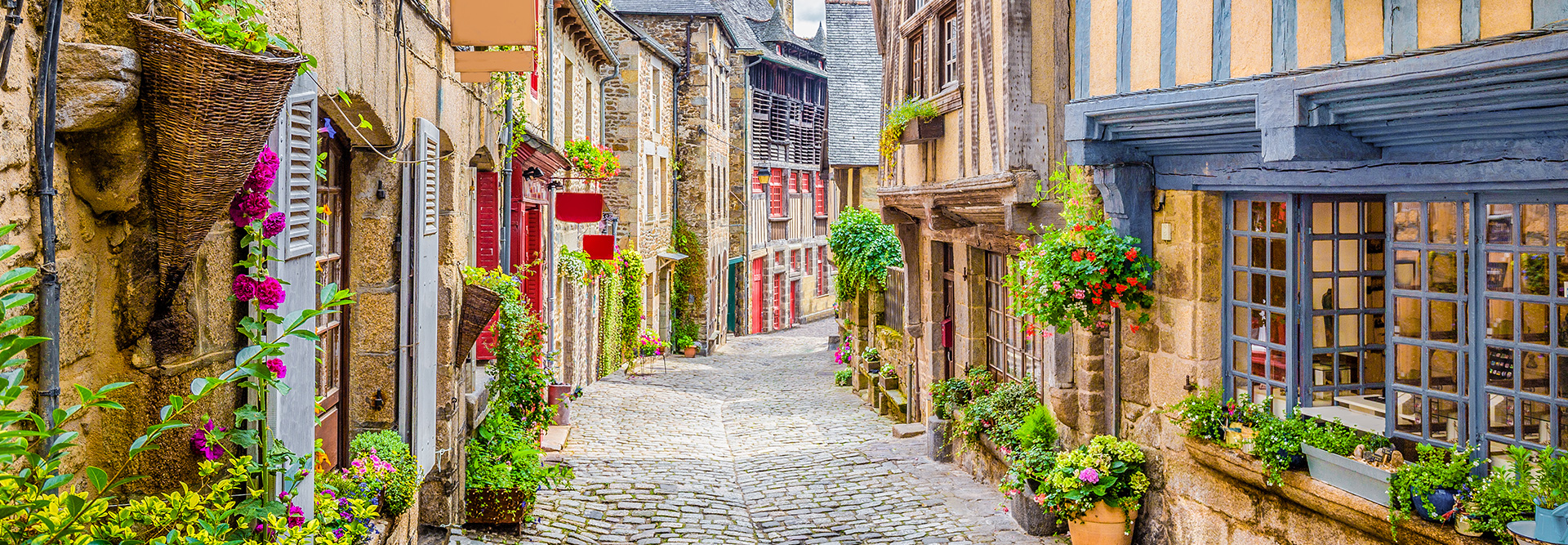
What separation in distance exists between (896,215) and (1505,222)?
7.06 metres

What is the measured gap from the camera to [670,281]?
22438mm

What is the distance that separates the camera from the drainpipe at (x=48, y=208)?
77.3 inches

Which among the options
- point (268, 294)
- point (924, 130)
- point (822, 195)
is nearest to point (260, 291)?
point (268, 294)

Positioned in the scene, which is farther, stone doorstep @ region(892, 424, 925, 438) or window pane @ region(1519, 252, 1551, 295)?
stone doorstep @ region(892, 424, 925, 438)

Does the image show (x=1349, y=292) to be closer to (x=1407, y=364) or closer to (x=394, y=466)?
(x=1407, y=364)

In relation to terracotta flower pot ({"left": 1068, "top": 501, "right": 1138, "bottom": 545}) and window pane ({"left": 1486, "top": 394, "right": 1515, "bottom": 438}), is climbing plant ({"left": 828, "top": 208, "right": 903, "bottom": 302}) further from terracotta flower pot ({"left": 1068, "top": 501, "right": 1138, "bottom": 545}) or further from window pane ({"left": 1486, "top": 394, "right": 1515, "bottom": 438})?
window pane ({"left": 1486, "top": 394, "right": 1515, "bottom": 438})

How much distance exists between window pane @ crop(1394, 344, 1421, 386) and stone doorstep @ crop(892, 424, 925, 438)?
6670 mm

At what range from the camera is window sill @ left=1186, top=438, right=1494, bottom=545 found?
414 cm

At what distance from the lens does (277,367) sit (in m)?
2.60

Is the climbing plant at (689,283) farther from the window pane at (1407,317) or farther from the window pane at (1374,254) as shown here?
the window pane at (1407,317)

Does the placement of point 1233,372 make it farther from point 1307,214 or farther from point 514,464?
point 514,464

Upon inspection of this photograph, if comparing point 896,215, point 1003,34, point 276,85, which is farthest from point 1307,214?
point 896,215

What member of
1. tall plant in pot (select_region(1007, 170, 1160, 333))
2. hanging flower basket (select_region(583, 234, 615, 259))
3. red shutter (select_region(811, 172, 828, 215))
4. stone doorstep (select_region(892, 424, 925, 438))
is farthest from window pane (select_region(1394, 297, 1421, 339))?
red shutter (select_region(811, 172, 828, 215))

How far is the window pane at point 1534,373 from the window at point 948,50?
4.82 metres
